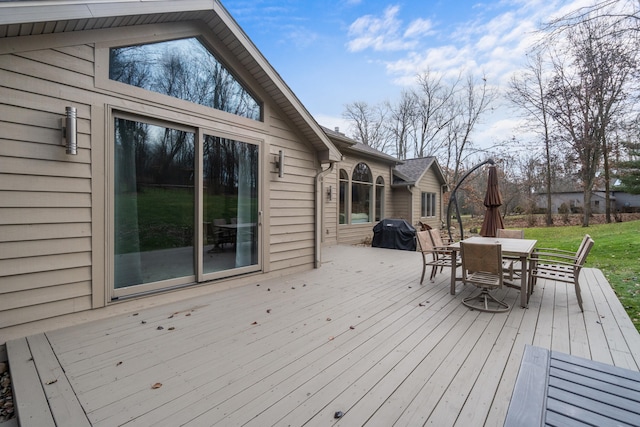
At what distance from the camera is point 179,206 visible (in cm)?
395

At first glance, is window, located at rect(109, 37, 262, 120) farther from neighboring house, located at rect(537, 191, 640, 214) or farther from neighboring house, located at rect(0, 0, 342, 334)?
neighboring house, located at rect(537, 191, 640, 214)

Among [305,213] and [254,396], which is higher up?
[305,213]

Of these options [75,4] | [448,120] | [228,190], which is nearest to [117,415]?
[228,190]

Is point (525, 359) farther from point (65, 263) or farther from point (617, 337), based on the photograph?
point (65, 263)

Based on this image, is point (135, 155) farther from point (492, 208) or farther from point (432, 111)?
point (432, 111)

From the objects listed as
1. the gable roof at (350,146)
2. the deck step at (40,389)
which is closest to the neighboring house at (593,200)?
the gable roof at (350,146)

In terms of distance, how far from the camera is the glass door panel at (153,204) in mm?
3473

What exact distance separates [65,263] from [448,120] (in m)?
23.8

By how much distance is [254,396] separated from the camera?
1992mm

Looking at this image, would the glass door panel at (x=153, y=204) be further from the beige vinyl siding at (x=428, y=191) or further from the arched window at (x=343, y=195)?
the beige vinyl siding at (x=428, y=191)

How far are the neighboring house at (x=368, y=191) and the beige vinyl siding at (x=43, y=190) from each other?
616 cm

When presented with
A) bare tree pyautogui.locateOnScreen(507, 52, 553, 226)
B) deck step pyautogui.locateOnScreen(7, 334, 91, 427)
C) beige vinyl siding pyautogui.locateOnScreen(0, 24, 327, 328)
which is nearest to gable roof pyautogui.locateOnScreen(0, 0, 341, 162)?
beige vinyl siding pyautogui.locateOnScreen(0, 24, 327, 328)

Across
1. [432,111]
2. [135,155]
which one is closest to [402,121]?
[432,111]

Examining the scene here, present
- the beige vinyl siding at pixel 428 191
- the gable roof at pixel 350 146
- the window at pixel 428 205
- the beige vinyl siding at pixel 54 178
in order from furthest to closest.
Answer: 1. the window at pixel 428 205
2. the beige vinyl siding at pixel 428 191
3. the gable roof at pixel 350 146
4. the beige vinyl siding at pixel 54 178
